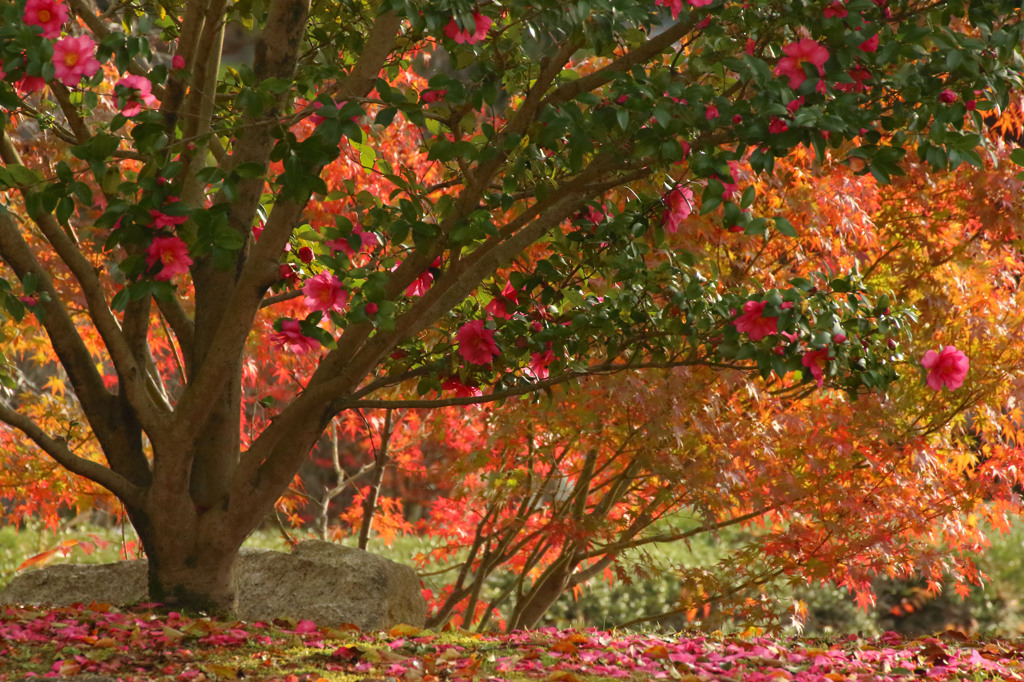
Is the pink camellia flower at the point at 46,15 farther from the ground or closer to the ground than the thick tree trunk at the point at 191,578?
farther from the ground

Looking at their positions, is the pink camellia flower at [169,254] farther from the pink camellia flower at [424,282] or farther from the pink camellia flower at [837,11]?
the pink camellia flower at [837,11]

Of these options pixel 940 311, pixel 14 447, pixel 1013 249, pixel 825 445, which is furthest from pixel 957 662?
pixel 14 447

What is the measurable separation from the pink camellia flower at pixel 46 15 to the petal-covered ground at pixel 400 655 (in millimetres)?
1718

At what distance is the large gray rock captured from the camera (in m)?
4.25

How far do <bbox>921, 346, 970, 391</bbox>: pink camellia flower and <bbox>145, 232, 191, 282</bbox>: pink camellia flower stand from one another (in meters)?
2.25

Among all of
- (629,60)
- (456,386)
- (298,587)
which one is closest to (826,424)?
(456,386)

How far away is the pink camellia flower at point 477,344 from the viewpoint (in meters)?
3.02

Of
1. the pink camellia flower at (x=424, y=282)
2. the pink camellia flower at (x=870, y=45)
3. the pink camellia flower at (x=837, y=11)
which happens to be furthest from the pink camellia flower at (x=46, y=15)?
the pink camellia flower at (x=870, y=45)

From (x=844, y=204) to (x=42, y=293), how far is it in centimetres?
332

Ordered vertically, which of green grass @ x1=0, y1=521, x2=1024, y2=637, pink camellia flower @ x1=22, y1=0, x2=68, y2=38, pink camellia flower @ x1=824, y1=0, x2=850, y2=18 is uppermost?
pink camellia flower @ x1=824, y1=0, x2=850, y2=18

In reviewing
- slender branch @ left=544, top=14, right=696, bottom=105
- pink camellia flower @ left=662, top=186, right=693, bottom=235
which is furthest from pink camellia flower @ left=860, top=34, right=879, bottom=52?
pink camellia flower @ left=662, top=186, right=693, bottom=235

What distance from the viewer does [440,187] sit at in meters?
3.19

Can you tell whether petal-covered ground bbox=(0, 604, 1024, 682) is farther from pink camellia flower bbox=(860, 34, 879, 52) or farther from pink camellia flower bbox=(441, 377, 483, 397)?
pink camellia flower bbox=(860, 34, 879, 52)

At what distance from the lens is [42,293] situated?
3.07m
